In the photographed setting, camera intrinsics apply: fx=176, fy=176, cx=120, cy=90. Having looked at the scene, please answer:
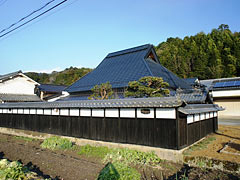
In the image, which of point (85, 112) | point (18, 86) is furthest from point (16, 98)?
point (85, 112)

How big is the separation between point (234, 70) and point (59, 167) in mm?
42595

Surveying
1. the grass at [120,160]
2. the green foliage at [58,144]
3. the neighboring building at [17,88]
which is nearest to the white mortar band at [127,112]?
the grass at [120,160]

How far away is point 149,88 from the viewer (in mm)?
13789

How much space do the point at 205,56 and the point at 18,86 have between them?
41696 mm

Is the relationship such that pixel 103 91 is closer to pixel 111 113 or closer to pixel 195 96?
pixel 111 113

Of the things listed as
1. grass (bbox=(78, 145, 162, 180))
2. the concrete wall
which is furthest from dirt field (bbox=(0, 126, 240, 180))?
the concrete wall

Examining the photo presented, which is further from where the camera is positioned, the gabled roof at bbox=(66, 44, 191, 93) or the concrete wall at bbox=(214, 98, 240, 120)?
the concrete wall at bbox=(214, 98, 240, 120)

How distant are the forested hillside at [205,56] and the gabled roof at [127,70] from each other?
74.0 ft

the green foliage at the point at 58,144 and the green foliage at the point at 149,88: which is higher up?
the green foliage at the point at 149,88

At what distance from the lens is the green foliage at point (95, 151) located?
30.7 ft

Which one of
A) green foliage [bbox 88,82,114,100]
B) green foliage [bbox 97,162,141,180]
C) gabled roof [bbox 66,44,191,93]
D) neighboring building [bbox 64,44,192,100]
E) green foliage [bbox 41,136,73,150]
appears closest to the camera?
green foliage [bbox 97,162,141,180]

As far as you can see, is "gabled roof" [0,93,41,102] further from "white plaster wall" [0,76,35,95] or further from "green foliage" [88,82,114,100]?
"green foliage" [88,82,114,100]

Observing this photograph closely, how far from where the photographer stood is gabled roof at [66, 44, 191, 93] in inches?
752

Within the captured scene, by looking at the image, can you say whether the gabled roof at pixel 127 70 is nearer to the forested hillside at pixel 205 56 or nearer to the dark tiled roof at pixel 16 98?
the dark tiled roof at pixel 16 98
